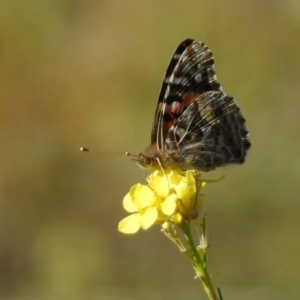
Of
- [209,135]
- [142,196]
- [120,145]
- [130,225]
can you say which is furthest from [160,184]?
[120,145]

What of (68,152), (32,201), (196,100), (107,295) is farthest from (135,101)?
(196,100)

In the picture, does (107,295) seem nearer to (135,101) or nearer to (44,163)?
(44,163)

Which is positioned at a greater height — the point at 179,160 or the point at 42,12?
the point at 42,12

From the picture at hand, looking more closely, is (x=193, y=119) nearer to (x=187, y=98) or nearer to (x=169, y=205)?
(x=187, y=98)

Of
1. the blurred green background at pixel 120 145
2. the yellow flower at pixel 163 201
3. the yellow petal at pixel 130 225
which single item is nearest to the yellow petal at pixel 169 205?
the yellow flower at pixel 163 201

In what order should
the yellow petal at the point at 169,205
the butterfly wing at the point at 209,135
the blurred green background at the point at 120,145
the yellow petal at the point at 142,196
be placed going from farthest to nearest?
the blurred green background at the point at 120,145 → the butterfly wing at the point at 209,135 → the yellow petal at the point at 142,196 → the yellow petal at the point at 169,205

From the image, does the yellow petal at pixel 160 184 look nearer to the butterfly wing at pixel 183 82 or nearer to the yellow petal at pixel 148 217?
the yellow petal at pixel 148 217

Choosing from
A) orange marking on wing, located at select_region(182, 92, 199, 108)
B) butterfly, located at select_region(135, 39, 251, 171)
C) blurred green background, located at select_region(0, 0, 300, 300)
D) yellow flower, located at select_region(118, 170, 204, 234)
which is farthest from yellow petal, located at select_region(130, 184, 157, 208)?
blurred green background, located at select_region(0, 0, 300, 300)
